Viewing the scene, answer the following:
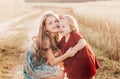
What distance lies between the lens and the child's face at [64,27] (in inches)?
191

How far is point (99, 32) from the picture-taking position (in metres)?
5.56

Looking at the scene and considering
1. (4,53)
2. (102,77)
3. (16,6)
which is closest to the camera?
(102,77)

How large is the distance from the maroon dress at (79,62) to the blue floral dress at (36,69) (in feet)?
0.51

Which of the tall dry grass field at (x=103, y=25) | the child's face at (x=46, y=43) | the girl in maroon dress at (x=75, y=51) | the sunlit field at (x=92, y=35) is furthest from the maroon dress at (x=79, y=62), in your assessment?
the tall dry grass field at (x=103, y=25)

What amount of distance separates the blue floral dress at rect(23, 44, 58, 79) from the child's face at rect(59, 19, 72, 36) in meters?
0.37

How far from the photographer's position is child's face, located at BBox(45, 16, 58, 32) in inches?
193

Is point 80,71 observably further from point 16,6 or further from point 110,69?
point 16,6

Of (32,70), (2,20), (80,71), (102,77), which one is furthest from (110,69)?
(2,20)

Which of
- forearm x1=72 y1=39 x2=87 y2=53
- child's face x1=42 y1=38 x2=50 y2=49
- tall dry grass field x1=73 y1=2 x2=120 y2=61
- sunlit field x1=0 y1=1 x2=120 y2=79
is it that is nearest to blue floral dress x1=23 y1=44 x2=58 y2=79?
child's face x1=42 y1=38 x2=50 y2=49

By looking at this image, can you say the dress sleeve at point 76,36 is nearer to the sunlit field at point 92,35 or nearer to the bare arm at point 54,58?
the bare arm at point 54,58

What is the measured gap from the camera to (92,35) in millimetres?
5543

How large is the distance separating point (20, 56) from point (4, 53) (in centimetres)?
26

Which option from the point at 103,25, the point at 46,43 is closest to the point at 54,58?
the point at 46,43

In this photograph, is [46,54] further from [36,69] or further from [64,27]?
[64,27]
